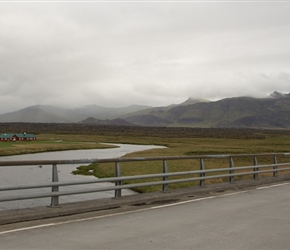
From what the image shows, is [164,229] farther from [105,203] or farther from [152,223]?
[105,203]

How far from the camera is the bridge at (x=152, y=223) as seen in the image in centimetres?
702

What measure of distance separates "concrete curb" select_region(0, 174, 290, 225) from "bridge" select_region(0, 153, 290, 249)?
0.02 m

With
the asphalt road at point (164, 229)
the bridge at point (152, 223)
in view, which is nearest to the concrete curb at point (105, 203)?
the bridge at point (152, 223)

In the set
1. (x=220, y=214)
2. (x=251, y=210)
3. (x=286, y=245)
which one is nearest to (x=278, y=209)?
(x=251, y=210)

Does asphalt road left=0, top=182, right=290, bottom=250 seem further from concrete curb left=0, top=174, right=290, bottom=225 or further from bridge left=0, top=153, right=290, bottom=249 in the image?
concrete curb left=0, top=174, right=290, bottom=225

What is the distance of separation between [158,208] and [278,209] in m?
3.39

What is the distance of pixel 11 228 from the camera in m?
7.87

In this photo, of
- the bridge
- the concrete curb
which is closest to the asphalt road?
the bridge

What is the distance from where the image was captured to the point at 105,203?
10508 millimetres

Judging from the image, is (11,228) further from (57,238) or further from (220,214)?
(220,214)

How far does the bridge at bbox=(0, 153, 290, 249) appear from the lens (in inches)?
277

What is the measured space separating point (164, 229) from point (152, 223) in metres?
0.62

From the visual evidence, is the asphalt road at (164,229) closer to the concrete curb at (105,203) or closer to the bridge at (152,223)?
the bridge at (152,223)

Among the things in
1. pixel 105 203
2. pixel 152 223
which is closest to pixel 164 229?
pixel 152 223
